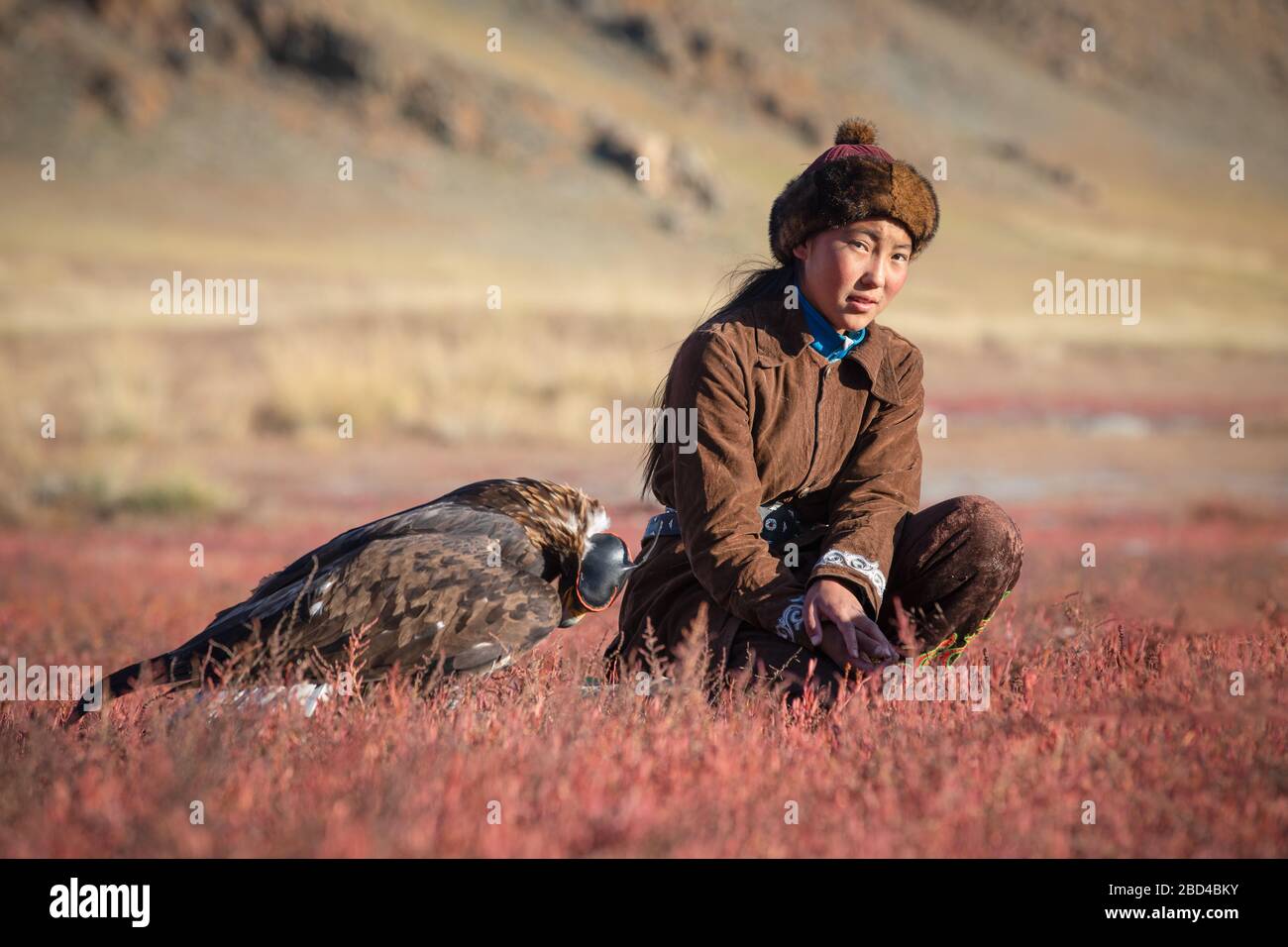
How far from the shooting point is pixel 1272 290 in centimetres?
6353

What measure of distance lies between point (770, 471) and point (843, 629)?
788 mm

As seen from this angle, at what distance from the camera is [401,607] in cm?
435

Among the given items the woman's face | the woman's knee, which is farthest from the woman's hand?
the woman's face

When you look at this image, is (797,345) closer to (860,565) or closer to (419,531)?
(860,565)

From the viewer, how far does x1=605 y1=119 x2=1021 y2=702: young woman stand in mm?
4375

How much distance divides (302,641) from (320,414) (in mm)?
18512

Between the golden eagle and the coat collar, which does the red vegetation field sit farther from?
the coat collar

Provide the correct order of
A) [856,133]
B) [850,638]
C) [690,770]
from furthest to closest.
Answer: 1. [856,133]
2. [850,638]
3. [690,770]

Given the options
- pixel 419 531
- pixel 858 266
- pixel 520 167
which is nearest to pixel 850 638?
pixel 858 266

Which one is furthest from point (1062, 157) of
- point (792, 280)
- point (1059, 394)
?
point (792, 280)

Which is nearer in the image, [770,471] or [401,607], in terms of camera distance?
[401,607]
